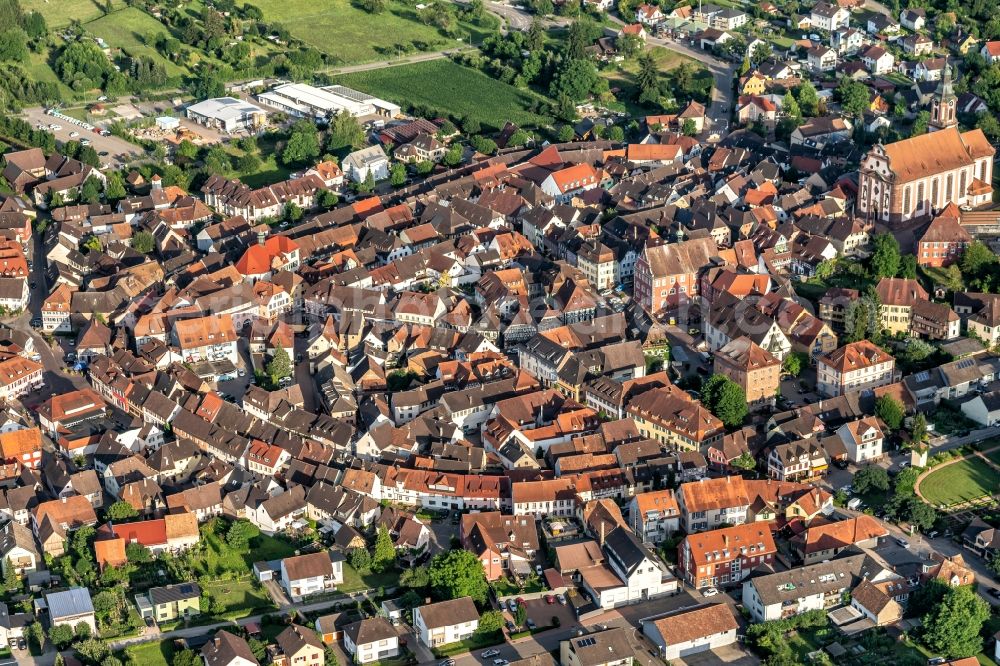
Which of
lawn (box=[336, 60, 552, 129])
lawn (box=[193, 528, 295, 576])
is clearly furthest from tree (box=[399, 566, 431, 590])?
lawn (box=[336, 60, 552, 129])

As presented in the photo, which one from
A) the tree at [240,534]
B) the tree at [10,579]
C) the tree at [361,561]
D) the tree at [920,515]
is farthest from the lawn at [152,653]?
the tree at [920,515]

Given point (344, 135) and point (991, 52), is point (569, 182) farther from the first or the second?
point (991, 52)

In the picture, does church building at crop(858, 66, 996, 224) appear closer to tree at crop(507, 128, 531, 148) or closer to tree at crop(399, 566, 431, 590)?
tree at crop(507, 128, 531, 148)

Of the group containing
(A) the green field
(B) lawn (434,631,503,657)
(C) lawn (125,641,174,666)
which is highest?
(A) the green field

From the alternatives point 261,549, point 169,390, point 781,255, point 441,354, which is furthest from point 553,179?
point 261,549

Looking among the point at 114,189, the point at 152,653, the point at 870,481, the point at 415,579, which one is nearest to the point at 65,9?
the point at 114,189
